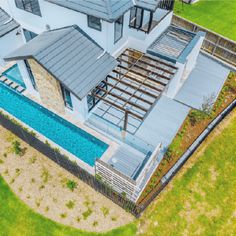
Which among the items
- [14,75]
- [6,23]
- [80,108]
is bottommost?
[14,75]

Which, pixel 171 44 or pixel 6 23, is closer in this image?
pixel 171 44

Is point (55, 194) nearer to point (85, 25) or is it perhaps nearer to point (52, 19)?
point (85, 25)

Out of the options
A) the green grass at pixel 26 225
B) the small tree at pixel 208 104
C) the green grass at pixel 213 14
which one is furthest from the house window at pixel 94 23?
the green grass at pixel 213 14

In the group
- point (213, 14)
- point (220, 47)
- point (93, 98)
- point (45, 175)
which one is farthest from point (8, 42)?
point (213, 14)

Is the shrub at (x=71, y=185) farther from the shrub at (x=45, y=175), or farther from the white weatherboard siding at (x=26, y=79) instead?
the white weatherboard siding at (x=26, y=79)

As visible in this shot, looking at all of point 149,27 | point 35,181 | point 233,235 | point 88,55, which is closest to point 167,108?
point 149,27

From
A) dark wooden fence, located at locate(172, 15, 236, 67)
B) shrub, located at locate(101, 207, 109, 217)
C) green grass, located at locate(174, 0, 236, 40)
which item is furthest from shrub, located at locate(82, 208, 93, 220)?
green grass, located at locate(174, 0, 236, 40)

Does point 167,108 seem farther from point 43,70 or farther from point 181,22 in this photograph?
point 181,22
